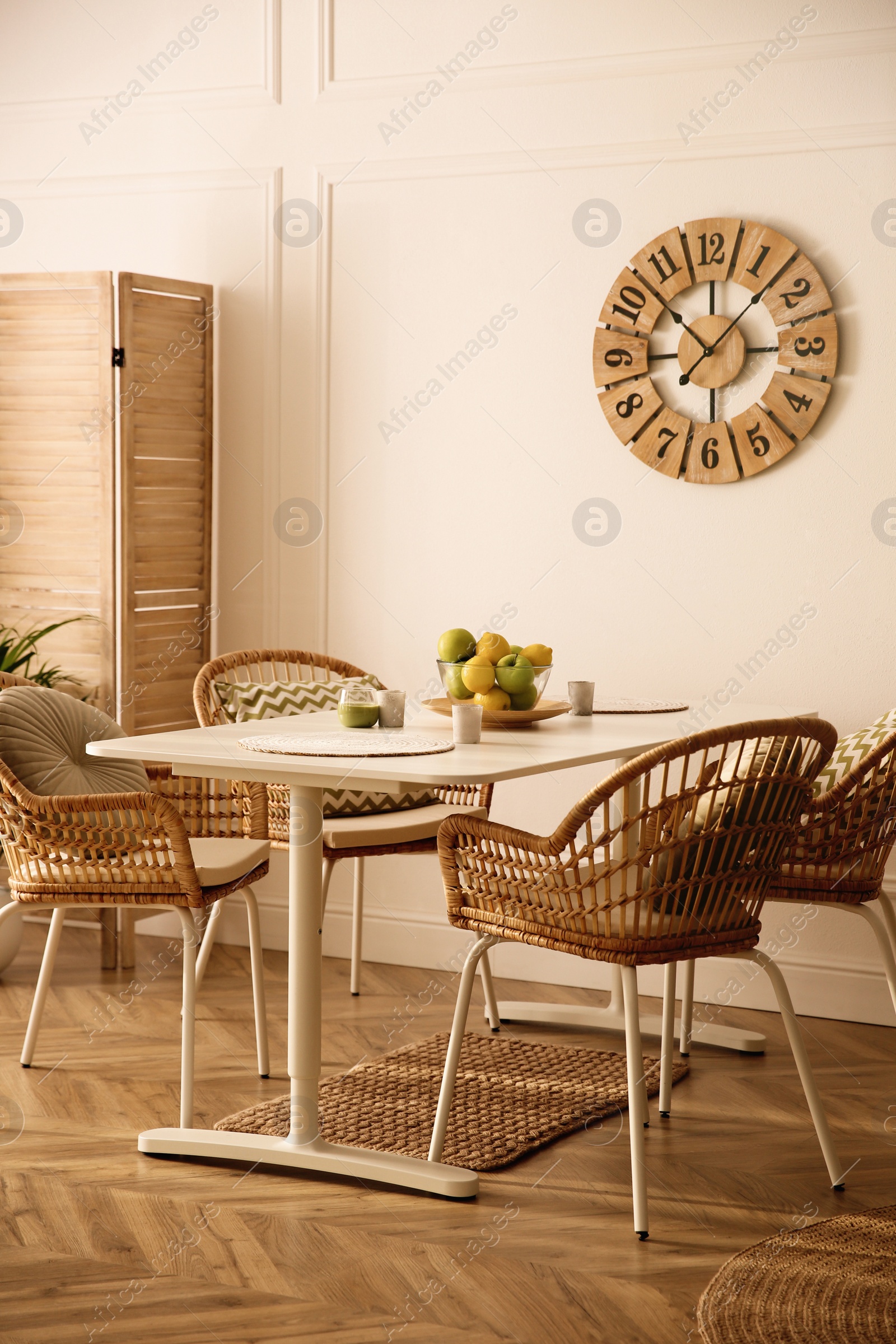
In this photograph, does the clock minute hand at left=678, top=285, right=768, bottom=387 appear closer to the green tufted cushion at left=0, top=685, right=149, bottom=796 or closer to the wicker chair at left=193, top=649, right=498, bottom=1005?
the wicker chair at left=193, top=649, right=498, bottom=1005

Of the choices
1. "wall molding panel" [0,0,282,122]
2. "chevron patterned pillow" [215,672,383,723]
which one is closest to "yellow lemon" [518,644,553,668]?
"chevron patterned pillow" [215,672,383,723]

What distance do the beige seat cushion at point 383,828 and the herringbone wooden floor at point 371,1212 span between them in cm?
48

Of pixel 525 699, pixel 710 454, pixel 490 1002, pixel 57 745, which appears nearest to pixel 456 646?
pixel 525 699

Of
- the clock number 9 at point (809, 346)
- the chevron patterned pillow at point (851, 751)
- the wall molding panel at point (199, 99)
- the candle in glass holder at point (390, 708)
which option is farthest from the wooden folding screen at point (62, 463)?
the chevron patterned pillow at point (851, 751)

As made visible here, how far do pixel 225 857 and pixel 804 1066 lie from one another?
1.19 meters

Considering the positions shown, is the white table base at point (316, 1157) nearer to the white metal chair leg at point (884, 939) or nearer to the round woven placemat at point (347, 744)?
the round woven placemat at point (347, 744)

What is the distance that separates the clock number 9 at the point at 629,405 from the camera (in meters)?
3.99

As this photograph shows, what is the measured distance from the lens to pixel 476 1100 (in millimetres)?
3119

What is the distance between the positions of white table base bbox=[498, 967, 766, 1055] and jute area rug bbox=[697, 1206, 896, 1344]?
0.94 m

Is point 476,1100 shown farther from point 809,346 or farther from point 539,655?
point 809,346

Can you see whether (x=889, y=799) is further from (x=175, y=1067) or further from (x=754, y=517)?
(x=175, y=1067)

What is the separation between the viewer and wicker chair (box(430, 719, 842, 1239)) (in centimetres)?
244

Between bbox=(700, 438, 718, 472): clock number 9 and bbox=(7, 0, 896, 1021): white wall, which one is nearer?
bbox=(7, 0, 896, 1021): white wall

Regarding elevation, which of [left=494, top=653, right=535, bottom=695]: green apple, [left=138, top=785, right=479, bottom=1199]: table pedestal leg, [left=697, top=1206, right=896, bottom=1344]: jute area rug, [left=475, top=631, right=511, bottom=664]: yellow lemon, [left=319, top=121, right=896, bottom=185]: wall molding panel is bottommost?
[left=697, top=1206, right=896, bottom=1344]: jute area rug
